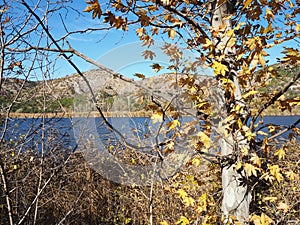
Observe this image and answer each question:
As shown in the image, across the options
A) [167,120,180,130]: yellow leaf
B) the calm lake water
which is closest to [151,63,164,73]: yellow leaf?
[167,120,180,130]: yellow leaf

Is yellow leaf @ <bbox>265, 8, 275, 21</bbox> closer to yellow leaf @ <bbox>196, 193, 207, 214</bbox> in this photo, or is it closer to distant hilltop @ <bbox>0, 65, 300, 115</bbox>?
distant hilltop @ <bbox>0, 65, 300, 115</bbox>

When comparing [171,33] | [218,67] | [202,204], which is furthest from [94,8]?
[202,204]

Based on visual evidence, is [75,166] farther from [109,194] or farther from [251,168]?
[251,168]

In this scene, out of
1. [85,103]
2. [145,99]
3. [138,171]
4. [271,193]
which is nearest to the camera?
[145,99]

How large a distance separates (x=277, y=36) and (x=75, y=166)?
155 inches

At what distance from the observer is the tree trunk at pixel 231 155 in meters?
2.04

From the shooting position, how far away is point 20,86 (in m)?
2.61

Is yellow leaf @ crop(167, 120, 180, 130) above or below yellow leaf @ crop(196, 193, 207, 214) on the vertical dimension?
above

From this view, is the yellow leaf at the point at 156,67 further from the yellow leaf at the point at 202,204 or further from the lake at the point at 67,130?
the yellow leaf at the point at 202,204

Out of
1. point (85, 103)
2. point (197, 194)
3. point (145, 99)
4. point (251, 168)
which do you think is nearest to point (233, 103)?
point (251, 168)

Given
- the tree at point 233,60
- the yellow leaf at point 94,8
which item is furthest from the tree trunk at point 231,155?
the yellow leaf at point 94,8

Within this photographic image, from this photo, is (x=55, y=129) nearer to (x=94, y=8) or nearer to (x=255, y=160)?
(x=94, y=8)

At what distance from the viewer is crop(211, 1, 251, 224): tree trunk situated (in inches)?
80.2

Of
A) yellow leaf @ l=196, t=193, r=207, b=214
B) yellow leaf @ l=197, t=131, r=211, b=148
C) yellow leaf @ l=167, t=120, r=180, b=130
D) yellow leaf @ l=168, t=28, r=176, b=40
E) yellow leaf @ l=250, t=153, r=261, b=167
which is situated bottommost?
yellow leaf @ l=196, t=193, r=207, b=214
